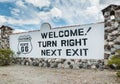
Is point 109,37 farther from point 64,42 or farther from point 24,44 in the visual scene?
point 24,44

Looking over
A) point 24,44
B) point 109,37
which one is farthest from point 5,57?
point 109,37

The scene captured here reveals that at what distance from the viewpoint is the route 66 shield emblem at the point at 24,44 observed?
11.8 metres

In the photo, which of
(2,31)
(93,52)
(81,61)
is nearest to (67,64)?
(81,61)

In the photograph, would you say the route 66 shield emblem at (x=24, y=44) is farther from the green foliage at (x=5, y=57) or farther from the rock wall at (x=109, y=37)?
the rock wall at (x=109, y=37)

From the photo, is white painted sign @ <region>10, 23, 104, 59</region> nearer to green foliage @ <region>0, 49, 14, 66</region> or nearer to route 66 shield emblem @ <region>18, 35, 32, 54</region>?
route 66 shield emblem @ <region>18, 35, 32, 54</region>

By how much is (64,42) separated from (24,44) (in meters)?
3.14

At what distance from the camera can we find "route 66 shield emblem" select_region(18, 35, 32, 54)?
1184cm

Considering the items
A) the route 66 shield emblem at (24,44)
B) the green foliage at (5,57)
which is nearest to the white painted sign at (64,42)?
the route 66 shield emblem at (24,44)

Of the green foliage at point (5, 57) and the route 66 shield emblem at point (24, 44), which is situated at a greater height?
the route 66 shield emblem at point (24, 44)

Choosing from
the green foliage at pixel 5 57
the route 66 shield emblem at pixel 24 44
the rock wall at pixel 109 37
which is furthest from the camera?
the green foliage at pixel 5 57

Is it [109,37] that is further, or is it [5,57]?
[5,57]

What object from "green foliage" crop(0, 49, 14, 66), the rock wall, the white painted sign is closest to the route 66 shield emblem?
the white painted sign

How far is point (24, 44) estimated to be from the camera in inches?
480

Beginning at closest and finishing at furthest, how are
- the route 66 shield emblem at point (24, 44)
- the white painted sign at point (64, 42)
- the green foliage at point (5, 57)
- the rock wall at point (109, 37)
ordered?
the rock wall at point (109, 37), the white painted sign at point (64, 42), the route 66 shield emblem at point (24, 44), the green foliage at point (5, 57)
